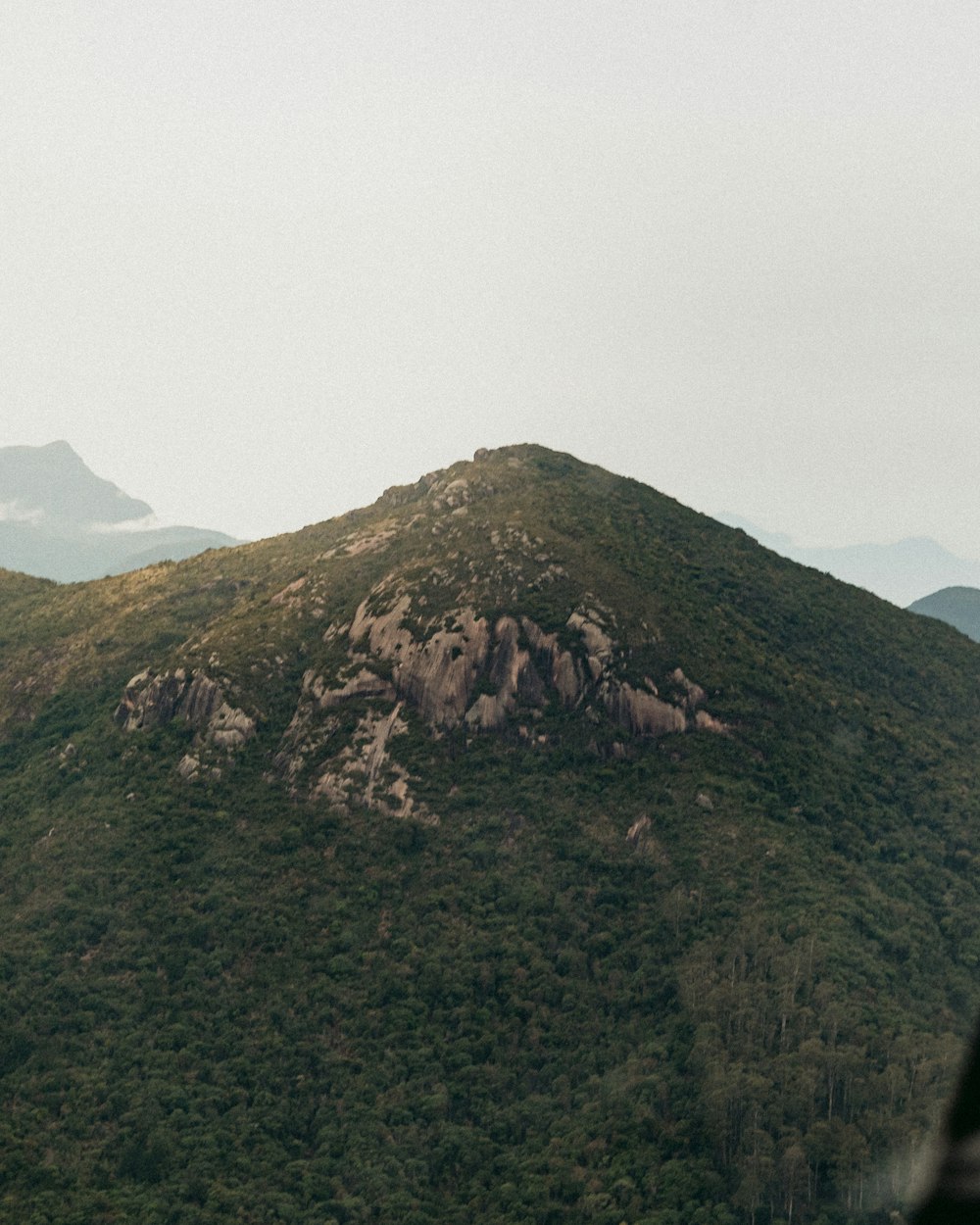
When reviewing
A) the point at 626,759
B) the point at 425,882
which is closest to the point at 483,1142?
the point at 425,882

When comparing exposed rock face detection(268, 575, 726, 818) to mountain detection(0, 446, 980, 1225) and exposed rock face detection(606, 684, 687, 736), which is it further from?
mountain detection(0, 446, 980, 1225)

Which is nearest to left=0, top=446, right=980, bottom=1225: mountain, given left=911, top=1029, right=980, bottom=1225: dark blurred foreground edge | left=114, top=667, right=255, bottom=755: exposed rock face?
left=114, top=667, right=255, bottom=755: exposed rock face

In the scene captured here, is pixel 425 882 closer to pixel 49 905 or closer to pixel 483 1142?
pixel 483 1142

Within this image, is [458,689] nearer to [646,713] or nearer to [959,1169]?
[646,713]

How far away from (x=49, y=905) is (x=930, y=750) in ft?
388

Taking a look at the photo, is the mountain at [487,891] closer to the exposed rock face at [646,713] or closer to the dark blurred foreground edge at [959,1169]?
the exposed rock face at [646,713]

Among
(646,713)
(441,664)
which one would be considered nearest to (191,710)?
(441,664)

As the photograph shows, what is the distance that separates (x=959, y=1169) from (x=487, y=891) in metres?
150

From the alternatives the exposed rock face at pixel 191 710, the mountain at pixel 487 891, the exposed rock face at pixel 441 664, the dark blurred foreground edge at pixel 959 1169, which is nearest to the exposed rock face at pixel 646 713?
the mountain at pixel 487 891

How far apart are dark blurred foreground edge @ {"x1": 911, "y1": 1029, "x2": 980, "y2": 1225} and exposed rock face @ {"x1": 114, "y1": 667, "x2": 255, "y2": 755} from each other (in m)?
168

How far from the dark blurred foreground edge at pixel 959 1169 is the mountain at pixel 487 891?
4487 inches

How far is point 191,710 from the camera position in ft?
554

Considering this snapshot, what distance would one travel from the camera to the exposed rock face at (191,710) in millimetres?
167750

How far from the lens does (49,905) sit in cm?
14488
